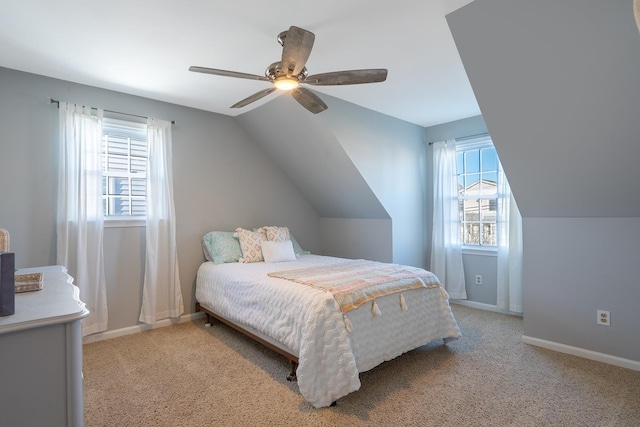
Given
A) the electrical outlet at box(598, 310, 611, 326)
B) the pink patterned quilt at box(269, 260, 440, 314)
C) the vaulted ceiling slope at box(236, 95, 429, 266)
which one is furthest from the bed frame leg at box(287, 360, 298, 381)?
the electrical outlet at box(598, 310, 611, 326)

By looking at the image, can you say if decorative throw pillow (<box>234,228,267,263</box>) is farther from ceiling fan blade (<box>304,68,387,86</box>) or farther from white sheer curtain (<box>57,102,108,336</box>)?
ceiling fan blade (<box>304,68,387,86</box>)

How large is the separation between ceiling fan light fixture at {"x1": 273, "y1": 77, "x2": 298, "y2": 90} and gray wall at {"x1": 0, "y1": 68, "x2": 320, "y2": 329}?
1.97 meters

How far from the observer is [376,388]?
221cm

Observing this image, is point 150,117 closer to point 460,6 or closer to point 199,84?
point 199,84

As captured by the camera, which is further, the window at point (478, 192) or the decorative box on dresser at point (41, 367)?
the window at point (478, 192)

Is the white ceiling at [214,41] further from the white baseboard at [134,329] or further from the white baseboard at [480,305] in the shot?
the white baseboard at [480,305]

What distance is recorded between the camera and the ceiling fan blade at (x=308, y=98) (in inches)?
89.1

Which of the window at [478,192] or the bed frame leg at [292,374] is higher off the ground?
the window at [478,192]

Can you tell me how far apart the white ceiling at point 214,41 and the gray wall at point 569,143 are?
388mm

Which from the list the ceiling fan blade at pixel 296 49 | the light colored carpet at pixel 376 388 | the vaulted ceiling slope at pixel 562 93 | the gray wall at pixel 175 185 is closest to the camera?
the ceiling fan blade at pixel 296 49

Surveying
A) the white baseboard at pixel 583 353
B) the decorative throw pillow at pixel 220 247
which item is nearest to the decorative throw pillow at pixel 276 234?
the decorative throw pillow at pixel 220 247

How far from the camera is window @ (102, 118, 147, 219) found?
3236 mm

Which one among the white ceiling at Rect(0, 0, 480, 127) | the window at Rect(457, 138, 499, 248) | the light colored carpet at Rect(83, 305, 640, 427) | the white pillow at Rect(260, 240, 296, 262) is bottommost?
the light colored carpet at Rect(83, 305, 640, 427)

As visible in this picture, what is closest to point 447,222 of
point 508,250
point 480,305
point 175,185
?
point 508,250
